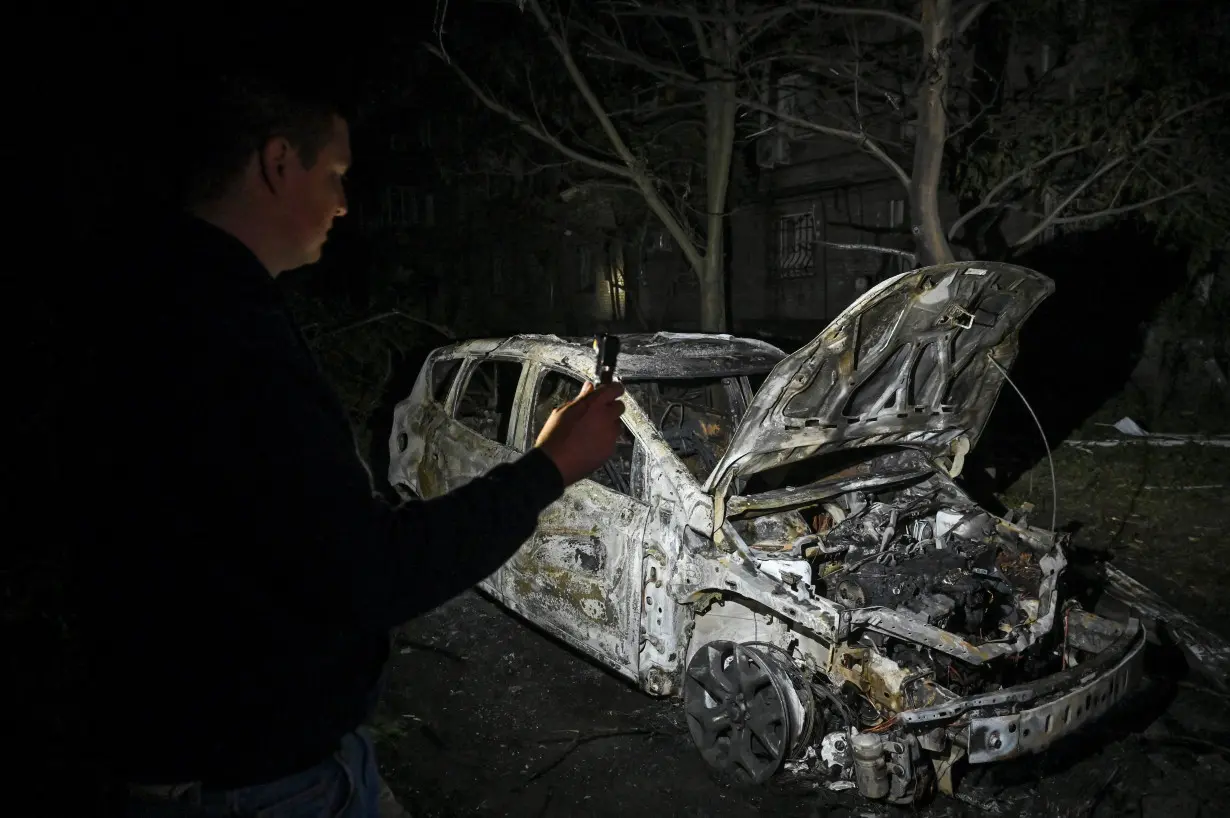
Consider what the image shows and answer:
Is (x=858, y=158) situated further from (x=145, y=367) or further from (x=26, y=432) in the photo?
(x=145, y=367)

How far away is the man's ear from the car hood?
263 centimetres

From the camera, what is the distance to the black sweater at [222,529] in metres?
1.06

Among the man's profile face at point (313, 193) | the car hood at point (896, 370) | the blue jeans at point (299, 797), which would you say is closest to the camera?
the blue jeans at point (299, 797)

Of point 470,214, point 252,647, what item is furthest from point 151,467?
point 470,214

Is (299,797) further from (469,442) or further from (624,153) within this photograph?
(624,153)

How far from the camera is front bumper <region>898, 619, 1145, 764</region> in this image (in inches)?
124

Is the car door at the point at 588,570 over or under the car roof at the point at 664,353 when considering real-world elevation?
under

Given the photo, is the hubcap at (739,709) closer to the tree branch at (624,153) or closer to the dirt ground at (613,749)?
the dirt ground at (613,749)

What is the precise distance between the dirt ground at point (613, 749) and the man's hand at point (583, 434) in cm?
277

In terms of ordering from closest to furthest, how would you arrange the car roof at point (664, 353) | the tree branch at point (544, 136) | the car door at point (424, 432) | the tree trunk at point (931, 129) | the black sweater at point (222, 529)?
the black sweater at point (222, 529) → the car roof at point (664, 353) → the car door at point (424, 432) → the tree trunk at point (931, 129) → the tree branch at point (544, 136)

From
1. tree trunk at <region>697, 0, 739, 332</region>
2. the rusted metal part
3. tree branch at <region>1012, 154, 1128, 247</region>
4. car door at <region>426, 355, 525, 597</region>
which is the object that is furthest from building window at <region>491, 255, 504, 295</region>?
the rusted metal part

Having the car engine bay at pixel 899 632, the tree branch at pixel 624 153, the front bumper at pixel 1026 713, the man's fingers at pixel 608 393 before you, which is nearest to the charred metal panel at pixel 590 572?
the car engine bay at pixel 899 632

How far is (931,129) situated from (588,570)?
15.3ft

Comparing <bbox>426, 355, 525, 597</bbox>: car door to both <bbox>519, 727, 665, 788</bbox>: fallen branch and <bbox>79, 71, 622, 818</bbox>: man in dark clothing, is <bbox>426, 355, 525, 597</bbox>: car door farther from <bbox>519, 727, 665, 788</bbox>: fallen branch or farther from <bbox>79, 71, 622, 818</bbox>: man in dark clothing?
<bbox>79, 71, 622, 818</bbox>: man in dark clothing
